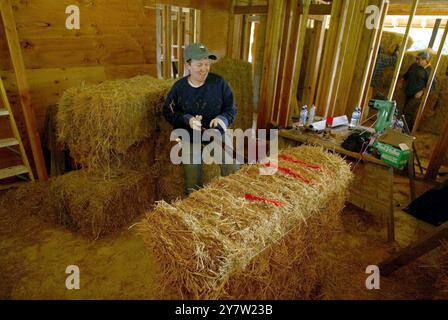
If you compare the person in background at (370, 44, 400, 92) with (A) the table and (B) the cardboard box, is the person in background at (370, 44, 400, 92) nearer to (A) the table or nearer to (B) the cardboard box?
(A) the table

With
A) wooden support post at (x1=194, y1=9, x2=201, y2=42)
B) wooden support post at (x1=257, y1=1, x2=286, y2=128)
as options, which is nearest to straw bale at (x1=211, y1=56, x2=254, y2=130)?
wooden support post at (x1=257, y1=1, x2=286, y2=128)

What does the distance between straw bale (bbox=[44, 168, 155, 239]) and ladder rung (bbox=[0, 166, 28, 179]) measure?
48cm

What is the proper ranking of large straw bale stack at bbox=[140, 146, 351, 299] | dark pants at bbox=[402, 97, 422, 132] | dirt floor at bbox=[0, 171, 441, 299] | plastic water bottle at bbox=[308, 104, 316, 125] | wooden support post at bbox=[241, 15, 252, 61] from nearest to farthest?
1. large straw bale stack at bbox=[140, 146, 351, 299]
2. dirt floor at bbox=[0, 171, 441, 299]
3. plastic water bottle at bbox=[308, 104, 316, 125]
4. dark pants at bbox=[402, 97, 422, 132]
5. wooden support post at bbox=[241, 15, 252, 61]

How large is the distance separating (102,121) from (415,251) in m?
2.68

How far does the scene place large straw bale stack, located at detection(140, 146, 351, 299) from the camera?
1.14 metres

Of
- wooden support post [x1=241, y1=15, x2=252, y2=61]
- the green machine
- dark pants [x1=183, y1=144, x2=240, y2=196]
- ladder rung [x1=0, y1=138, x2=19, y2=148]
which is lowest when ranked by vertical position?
dark pants [x1=183, y1=144, x2=240, y2=196]

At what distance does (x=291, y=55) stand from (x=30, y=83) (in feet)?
12.6

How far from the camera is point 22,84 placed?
2848 mm

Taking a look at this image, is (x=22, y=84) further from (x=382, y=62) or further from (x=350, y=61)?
(x=382, y=62)

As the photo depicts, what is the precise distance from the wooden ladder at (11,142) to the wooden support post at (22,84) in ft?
0.37

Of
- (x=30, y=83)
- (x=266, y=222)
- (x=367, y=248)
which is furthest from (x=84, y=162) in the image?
(x=367, y=248)

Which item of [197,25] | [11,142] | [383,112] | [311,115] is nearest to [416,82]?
[383,112]

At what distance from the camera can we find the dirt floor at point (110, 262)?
6.81 ft
